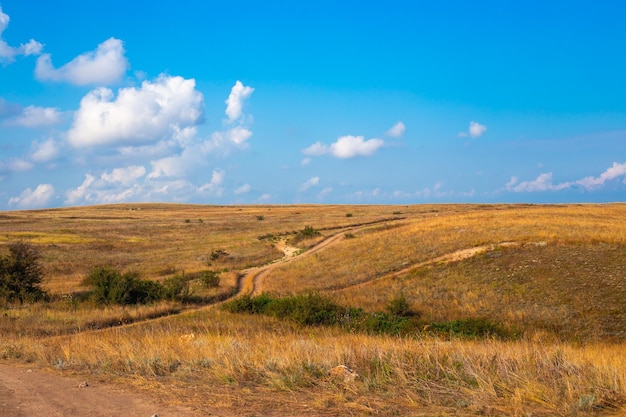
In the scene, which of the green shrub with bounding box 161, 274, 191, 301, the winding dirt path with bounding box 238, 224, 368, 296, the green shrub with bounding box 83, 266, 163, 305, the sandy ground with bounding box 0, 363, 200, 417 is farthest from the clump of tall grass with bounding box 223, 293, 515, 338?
the sandy ground with bounding box 0, 363, 200, 417

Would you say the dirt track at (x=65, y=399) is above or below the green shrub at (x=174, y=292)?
above

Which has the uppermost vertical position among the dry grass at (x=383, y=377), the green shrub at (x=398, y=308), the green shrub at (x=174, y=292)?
the dry grass at (x=383, y=377)

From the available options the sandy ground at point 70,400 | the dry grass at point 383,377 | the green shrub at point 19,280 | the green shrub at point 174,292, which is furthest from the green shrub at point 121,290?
the sandy ground at point 70,400

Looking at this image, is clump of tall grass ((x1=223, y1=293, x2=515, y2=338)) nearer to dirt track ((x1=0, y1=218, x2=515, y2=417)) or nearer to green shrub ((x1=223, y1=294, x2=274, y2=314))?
green shrub ((x1=223, y1=294, x2=274, y2=314))

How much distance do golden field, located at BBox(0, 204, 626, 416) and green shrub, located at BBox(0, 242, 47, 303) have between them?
1374mm

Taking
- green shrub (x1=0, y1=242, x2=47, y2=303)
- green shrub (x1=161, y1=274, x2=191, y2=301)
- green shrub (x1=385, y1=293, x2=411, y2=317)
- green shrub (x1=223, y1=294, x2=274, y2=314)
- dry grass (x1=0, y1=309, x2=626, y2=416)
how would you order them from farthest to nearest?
green shrub (x1=161, y1=274, x2=191, y2=301), green shrub (x1=0, y1=242, x2=47, y2=303), green shrub (x1=223, y1=294, x2=274, y2=314), green shrub (x1=385, y1=293, x2=411, y2=317), dry grass (x1=0, y1=309, x2=626, y2=416)

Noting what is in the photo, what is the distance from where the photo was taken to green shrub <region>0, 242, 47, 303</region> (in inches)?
1123

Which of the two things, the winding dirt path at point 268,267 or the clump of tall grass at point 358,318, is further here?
the winding dirt path at point 268,267

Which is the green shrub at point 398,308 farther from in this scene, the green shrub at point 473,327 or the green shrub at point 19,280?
the green shrub at point 19,280

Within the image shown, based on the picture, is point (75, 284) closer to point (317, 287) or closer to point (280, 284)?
point (280, 284)

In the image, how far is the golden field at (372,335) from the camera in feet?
22.1

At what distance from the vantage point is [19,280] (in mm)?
29438

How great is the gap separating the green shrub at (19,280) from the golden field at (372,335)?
1374 millimetres

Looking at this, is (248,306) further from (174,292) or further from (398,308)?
(398,308)
